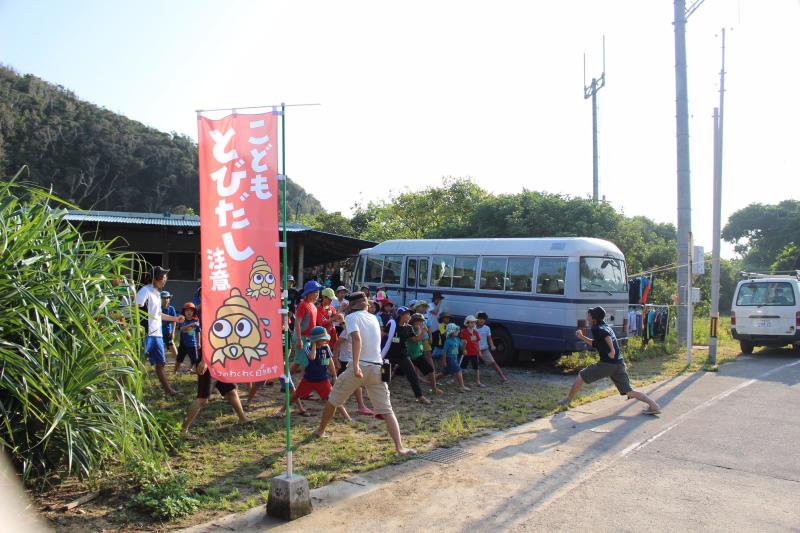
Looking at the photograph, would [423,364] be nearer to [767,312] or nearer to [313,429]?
[313,429]

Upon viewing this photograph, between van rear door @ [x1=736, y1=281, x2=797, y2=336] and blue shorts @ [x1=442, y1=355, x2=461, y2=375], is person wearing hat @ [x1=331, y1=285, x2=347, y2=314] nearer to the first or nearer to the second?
blue shorts @ [x1=442, y1=355, x2=461, y2=375]

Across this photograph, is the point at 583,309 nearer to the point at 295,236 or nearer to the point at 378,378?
the point at 378,378

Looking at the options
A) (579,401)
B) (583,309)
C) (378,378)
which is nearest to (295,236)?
(583,309)

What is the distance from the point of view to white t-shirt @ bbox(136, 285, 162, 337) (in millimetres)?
7434

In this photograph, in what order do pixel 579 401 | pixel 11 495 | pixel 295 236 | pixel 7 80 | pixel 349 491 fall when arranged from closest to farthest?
pixel 11 495 < pixel 349 491 < pixel 579 401 < pixel 295 236 < pixel 7 80

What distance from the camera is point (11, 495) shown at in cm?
432

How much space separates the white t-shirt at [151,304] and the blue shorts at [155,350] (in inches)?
4.2

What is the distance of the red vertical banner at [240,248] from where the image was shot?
4.77 m

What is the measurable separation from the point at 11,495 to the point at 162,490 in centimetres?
103

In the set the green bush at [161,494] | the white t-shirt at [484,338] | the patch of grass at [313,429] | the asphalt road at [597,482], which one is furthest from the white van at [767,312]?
the green bush at [161,494]

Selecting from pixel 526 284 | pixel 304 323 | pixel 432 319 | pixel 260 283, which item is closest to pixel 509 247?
pixel 526 284

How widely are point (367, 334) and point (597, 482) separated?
2563 mm

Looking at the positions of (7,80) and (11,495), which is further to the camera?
(7,80)

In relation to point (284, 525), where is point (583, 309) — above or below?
above
